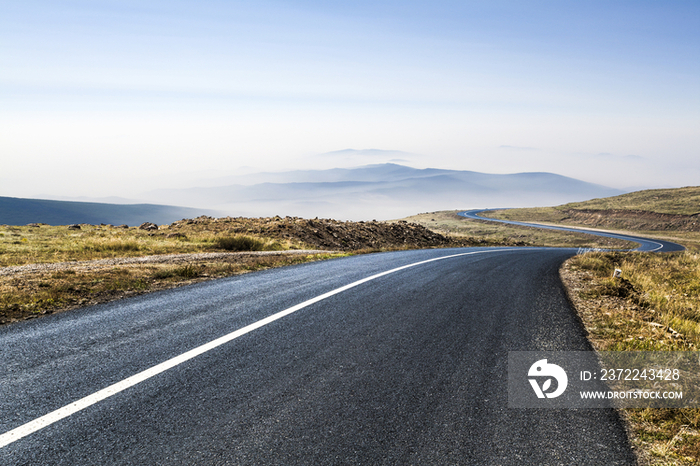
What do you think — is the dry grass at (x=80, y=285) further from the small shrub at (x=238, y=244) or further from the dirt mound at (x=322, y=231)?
the dirt mound at (x=322, y=231)

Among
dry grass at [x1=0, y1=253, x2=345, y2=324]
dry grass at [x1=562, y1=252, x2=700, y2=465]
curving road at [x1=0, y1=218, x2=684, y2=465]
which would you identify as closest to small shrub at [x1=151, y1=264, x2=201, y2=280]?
dry grass at [x1=0, y1=253, x2=345, y2=324]

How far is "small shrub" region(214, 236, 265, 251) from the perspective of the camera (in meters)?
21.8

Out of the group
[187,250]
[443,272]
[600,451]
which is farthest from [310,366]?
[187,250]

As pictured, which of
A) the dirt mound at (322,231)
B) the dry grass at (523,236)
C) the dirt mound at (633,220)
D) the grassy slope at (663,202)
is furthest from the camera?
the grassy slope at (663,202)

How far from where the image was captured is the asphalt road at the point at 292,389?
2.89 metres

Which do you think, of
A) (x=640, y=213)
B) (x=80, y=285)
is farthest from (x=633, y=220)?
(x=80, y=285)

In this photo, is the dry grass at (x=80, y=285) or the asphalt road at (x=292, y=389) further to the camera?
the dry grass at (x=80, y=285)

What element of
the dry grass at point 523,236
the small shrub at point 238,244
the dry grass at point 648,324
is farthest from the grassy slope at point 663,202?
the small shrub at point 238,244

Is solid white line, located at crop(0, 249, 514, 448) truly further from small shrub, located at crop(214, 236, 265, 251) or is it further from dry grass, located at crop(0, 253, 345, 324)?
small shrub, located at crop(214, 236, 265, 251)

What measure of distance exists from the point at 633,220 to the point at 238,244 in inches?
2803

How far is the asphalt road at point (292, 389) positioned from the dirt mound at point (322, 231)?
20.6 meters

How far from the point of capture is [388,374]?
4.17 m

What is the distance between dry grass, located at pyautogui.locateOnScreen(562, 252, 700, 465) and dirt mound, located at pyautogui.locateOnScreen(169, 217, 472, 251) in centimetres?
1485

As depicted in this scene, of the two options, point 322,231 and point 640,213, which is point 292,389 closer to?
point 322,231
